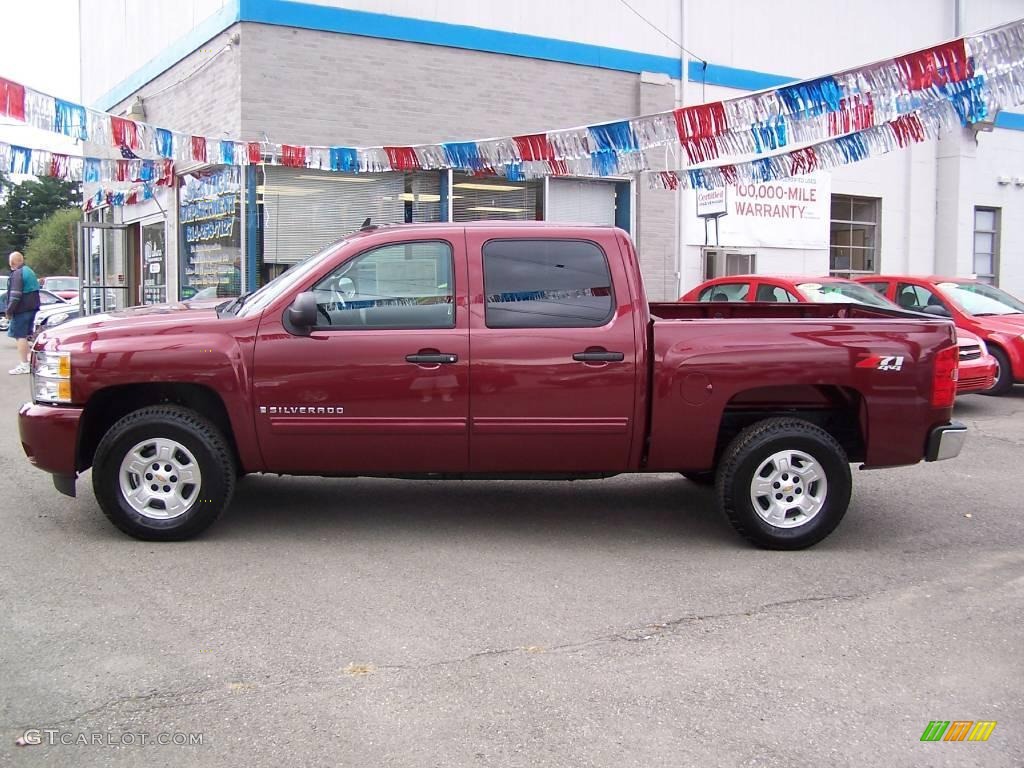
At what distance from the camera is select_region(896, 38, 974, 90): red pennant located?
757cm

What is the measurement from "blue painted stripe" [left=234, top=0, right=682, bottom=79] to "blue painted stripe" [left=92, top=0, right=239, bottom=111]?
25.9 inches

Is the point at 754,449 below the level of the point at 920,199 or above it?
below

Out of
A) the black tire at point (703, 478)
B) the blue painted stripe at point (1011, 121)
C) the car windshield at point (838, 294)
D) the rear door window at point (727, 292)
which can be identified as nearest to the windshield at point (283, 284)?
the black tire at point (703, 478)

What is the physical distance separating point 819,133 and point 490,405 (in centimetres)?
516

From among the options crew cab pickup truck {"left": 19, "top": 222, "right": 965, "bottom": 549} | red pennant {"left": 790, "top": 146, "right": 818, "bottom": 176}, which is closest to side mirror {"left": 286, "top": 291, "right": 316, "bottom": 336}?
crew cab pickup truck {"left": 19, "top": 222, "right": 965, "bottom": 549}

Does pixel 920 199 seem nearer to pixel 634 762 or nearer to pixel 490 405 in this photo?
pixel 490 405

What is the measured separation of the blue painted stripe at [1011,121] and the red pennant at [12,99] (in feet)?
64.0

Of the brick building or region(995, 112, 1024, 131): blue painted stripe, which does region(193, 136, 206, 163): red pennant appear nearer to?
the brick building

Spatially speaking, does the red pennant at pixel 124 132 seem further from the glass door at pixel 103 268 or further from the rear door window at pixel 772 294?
the glass door at pixel 103 268

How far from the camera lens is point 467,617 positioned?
4641 mm

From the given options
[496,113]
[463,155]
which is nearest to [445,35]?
[496,113]

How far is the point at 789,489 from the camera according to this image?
5.80 meters

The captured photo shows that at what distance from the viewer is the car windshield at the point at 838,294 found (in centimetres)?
1130

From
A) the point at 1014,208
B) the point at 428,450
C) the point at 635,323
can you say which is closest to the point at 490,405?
the point at 428,450
